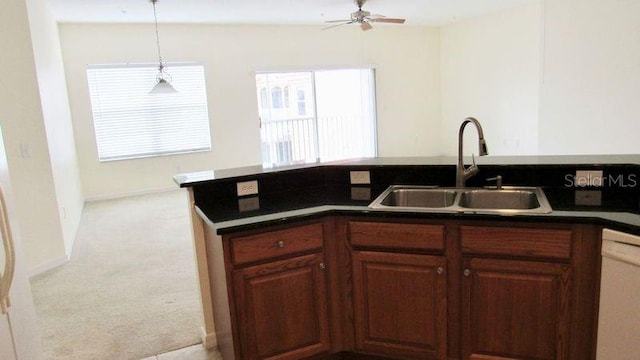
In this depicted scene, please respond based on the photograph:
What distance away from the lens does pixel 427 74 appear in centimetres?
920

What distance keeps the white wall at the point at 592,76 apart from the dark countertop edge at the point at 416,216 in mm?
3384

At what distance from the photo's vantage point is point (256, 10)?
20.8 ft

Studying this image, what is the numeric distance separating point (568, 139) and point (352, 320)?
4037 mm

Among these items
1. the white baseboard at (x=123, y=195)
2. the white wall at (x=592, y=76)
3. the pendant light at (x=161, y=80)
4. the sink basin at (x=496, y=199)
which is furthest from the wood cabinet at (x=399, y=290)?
the white baseboard at (x=123, y=195)

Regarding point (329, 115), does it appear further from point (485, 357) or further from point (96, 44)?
point (485, 357)

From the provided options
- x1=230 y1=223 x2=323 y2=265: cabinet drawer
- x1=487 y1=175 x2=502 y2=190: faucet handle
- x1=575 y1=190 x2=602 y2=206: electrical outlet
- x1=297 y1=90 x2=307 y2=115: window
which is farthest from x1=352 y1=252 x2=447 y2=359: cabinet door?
x1=297 y1=90 x2=307 y2=115: window

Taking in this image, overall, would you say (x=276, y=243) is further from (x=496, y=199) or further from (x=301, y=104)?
(x=301, y=104)

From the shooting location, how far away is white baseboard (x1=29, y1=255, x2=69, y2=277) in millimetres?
3813

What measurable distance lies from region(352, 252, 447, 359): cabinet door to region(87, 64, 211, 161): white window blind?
233 inches

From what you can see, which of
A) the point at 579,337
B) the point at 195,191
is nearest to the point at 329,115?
the point at 195,191

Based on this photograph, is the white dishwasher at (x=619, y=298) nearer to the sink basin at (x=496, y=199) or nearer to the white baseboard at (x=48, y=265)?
the sink basin at (x=496, y=199)

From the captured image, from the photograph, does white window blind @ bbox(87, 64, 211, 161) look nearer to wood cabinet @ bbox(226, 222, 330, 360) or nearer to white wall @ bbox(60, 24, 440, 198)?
white wall @ bbox(60, 24, 440, 198)

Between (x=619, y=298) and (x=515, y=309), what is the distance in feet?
1.27

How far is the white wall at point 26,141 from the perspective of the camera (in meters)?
3.58
